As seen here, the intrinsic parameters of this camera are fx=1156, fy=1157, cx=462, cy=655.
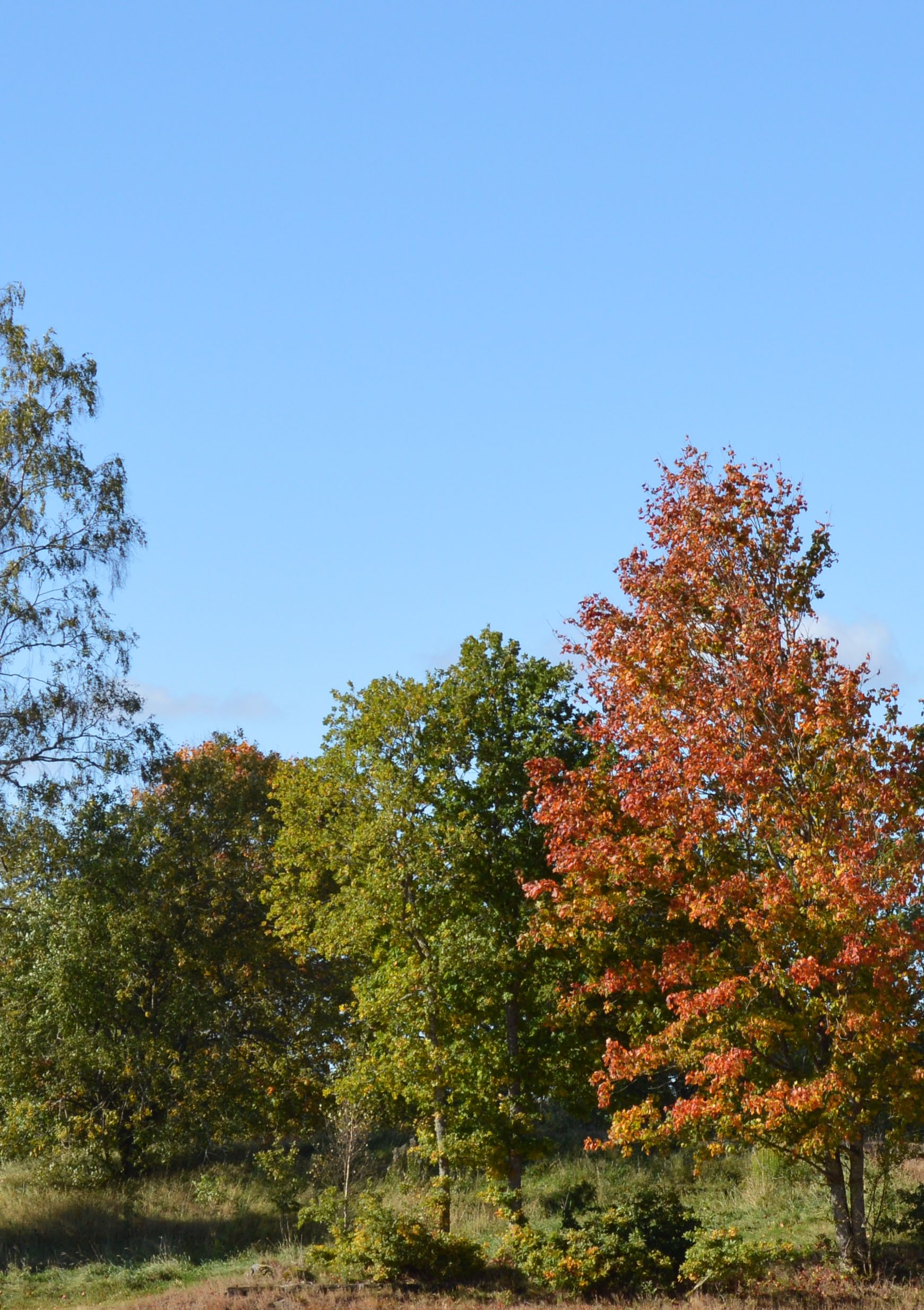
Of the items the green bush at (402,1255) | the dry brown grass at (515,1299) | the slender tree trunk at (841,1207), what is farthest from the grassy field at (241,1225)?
the green bush at (402,1255)

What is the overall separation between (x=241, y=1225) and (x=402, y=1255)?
9145mm

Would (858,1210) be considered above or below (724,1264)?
above

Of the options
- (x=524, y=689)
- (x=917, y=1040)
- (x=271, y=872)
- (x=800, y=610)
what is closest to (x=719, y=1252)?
(x=917, y=1040)

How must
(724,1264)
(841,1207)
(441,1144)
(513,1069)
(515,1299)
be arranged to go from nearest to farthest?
1. (724,1264)
2. (515,1299)
3. (841,1207)
4. (441,1144)
5. (513,1069)

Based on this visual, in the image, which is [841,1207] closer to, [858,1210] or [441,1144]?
[858,1210]

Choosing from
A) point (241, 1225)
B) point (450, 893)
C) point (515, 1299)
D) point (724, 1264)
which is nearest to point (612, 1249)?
point (515, 1299)

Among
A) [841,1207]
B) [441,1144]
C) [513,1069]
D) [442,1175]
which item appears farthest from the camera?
[513,1069]

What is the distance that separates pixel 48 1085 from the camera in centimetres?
2655

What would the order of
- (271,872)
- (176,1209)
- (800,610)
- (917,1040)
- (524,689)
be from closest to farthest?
(917,1040) < (800,610) < (524,689) < (176,1209) < (271,872)

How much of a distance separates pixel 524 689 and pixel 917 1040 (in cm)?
1030

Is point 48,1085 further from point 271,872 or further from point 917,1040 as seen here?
point 917,1040

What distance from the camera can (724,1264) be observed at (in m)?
15.8

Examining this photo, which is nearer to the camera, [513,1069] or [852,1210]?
[852,1210]

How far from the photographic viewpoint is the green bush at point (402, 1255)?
17.2m
